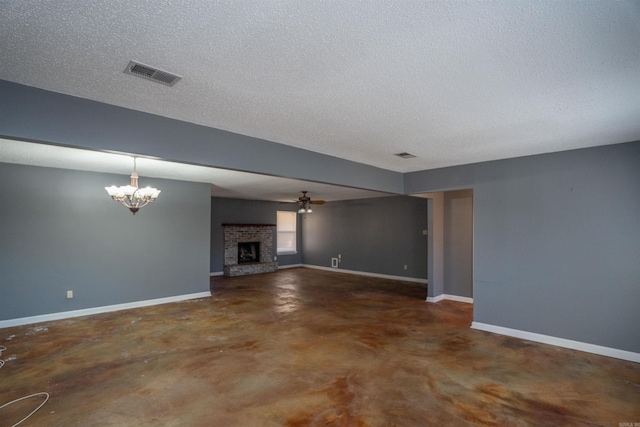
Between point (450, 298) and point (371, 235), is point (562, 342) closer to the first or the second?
point (450, 298)

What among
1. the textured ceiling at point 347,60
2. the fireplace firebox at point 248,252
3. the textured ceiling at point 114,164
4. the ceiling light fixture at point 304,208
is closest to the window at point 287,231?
the fireplace firebox at point 248,252

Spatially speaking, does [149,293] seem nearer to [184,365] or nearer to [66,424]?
[184,365]

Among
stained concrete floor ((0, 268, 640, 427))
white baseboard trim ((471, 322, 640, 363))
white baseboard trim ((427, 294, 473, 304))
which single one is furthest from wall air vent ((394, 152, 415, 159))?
white baseboard trim ((427, 294, 473, 304))

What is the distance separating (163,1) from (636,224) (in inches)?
193

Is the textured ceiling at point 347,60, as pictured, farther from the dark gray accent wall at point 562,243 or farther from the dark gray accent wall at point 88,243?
the dark gray accent wall at point 88,243

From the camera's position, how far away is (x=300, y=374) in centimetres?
320

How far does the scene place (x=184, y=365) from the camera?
3412 millimetres

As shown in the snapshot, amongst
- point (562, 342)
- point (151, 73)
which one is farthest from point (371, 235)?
point (151, 73)

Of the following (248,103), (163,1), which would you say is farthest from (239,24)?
(248,103)

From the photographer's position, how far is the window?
11.6 m

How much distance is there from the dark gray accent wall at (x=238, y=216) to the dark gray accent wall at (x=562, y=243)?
718 cm

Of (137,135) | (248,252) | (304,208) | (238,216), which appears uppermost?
(137,135)

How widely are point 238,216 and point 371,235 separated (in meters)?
4.28

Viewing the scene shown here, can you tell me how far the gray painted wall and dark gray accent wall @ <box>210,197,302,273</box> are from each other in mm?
6106
